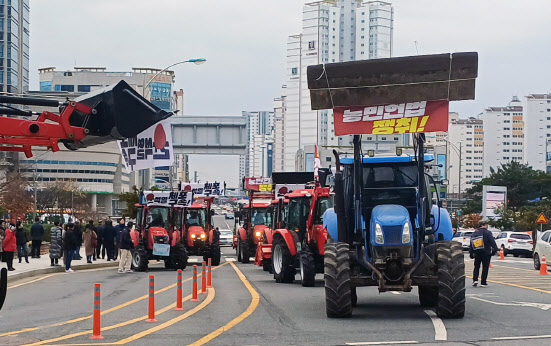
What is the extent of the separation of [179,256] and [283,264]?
9763 mm

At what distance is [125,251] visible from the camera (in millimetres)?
31906

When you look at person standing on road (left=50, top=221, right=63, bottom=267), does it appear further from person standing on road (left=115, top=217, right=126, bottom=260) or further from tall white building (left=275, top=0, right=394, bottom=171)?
tall white building (left=275, top=0, right=394, bottom=171)

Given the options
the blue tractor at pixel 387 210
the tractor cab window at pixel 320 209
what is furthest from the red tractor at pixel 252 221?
the blue tractor at pixel 387 210

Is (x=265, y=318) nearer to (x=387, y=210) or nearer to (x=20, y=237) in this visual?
(x=387, y=210)

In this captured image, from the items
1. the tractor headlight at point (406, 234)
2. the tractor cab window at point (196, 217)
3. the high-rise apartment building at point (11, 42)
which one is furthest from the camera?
the high-rise apartment building at point (11, 42)

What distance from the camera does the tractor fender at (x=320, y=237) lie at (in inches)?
870

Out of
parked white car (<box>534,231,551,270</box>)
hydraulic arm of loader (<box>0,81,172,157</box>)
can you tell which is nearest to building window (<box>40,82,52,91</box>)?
parked white car (<box>534,231,551,270</box>)

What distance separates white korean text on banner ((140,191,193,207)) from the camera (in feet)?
110

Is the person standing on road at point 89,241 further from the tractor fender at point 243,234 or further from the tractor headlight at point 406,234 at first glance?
the tractor headlight at point 406,234

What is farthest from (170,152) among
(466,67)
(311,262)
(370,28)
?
(370,28)

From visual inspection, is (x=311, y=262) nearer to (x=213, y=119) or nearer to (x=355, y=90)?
(x=355, y=90)

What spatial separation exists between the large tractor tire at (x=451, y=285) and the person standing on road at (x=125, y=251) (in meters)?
18.5

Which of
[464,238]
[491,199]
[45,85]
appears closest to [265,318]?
[464,238]

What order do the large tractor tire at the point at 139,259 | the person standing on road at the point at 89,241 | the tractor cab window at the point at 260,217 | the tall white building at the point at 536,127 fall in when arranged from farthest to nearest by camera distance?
the tall white building at the point at 536,127
the tractor cab window at the point at 260,217
the person standing on road at the point at 89,241
the large tractor tire at the point at 139,259
